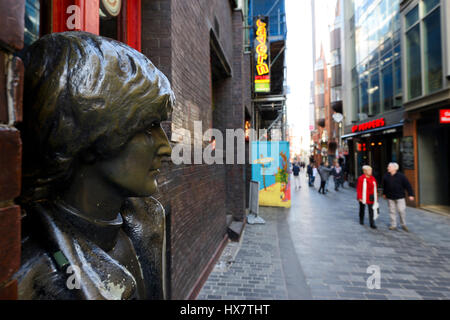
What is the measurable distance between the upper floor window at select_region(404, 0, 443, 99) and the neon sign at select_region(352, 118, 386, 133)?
3047 millimetres

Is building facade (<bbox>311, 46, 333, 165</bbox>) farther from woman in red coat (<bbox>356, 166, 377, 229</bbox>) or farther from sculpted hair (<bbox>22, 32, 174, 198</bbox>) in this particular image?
sculpted hair (<bbox>22, 32, 174, 198</bbox>)

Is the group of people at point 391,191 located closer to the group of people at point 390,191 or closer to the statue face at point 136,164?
the group of people at point 390,191

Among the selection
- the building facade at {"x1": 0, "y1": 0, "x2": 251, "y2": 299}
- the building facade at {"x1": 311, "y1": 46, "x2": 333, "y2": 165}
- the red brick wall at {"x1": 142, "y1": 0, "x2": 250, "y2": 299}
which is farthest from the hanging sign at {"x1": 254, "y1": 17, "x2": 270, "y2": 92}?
the building facade at {"x1": 311, "y1": 46, "x2": 333, "y2": 165}

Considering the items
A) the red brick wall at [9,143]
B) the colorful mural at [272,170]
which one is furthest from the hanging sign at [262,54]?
the red brick wall at [9,143]

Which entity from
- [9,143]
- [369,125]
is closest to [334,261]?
[9,143]

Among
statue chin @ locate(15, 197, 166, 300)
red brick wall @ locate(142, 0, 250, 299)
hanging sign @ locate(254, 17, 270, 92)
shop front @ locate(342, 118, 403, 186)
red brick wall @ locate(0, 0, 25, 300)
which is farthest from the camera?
shop front @ locate(342, 118, 403, 186)

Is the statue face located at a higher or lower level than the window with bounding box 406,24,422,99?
lower

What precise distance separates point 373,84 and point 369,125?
8.67ft

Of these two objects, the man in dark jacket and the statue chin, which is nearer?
the statue chin

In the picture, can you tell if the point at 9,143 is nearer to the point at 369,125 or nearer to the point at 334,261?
the point at 334,261

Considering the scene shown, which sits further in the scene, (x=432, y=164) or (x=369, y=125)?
(x=369, y=125)

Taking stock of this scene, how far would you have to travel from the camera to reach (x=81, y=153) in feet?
3.08

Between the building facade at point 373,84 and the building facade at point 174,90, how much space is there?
10537 millimetres

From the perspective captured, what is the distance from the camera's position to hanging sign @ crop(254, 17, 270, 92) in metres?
10.3
